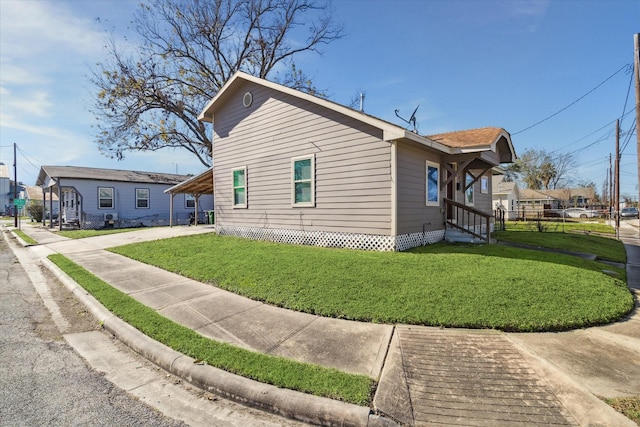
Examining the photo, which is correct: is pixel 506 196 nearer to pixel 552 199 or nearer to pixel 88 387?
pixel 552 199

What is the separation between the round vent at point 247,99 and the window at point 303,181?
335 cm

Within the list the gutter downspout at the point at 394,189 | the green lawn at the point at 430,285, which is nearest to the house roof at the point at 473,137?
the gutter downspout at the point at 394,189

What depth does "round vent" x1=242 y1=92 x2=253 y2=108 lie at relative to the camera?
11470 mm

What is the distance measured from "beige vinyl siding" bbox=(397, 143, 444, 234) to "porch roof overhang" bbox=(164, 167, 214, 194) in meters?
9.44

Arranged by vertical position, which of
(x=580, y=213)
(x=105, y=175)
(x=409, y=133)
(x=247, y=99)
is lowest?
(x=580, y=213)

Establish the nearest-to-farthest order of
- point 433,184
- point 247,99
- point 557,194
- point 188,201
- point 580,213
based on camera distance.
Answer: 1. point 433,184
2. point 247,99
3. point 188,201
4. point 580,213
5. point 557,194

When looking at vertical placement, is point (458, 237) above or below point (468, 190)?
below

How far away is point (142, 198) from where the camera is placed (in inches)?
886

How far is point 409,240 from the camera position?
861 centimetres

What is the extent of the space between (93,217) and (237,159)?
14120 mm

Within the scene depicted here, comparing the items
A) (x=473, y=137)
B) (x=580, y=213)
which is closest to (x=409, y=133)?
(x=473, y=137)

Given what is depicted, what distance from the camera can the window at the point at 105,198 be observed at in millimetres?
20545

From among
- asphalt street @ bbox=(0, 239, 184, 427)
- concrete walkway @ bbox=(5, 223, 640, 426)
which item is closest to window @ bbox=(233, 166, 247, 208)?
concrete walkway @ bbox=(5, 223, 640, 426)

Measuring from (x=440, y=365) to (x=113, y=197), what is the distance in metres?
23.9
